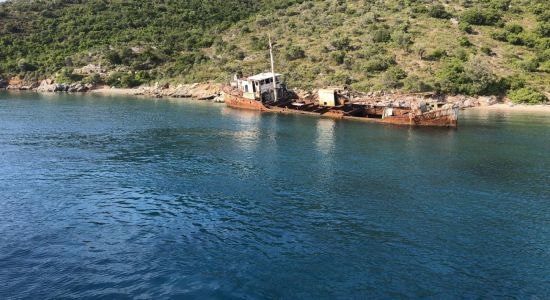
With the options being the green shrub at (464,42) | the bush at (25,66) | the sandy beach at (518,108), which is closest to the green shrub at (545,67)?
the sandy beach at (518,108)

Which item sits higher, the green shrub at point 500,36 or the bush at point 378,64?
the green shrub at point 500,36

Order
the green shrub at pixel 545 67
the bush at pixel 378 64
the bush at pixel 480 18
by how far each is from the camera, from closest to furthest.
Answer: the green shrub at pixel 545 67 < the bush at pixel 378 64 < the bush at pixel 480 18

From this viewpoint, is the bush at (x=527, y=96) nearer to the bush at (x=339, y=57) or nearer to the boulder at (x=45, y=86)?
the bush at (x=339, y=57)

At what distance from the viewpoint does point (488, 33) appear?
107 m

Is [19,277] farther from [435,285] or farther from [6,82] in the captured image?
[6,82]

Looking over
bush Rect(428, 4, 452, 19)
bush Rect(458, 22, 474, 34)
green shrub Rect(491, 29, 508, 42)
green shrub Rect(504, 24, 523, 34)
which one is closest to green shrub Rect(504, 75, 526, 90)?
green shrub Rect(491, 29, 508, 42)

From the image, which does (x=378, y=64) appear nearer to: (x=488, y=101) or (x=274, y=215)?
(x=488, y=101)

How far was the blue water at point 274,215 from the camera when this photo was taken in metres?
23.6

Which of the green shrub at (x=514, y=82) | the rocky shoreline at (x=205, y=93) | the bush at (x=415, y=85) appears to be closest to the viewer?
the rocky shoreline at (x=205, y=93)

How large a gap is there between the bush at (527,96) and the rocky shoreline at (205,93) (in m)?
1.51

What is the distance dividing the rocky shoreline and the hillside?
2189 mm

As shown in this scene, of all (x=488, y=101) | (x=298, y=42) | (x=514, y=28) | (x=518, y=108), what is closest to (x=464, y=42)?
(x=514, y=28)

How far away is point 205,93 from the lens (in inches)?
4257

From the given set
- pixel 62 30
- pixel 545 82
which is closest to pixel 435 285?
pixel 545 82
